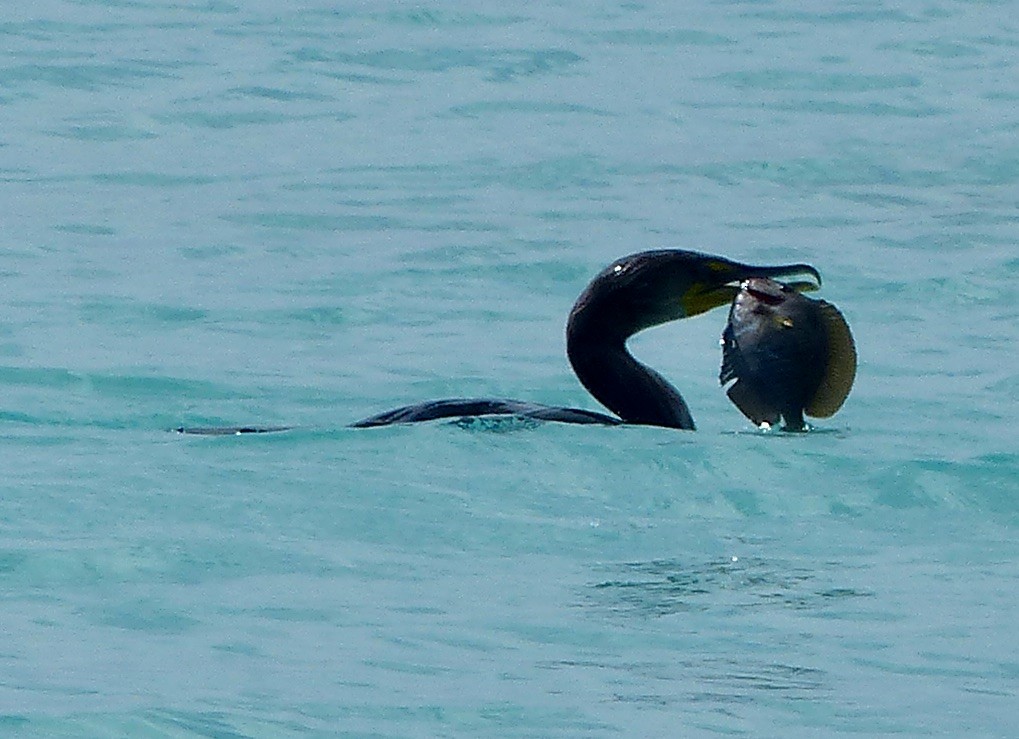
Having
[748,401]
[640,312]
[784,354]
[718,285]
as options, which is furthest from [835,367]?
[640,312]

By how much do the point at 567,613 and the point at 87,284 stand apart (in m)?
5.76

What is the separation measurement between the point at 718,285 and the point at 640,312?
271mm

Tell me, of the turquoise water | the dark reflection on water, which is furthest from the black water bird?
the dark reflection on water

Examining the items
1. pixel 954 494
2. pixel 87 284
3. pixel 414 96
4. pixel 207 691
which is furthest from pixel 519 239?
pixel 207 691

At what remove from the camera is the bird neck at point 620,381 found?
8.32 m

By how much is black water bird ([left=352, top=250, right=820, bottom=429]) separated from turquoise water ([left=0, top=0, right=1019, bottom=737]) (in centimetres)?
29

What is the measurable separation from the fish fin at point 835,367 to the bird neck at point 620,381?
1.40 ft

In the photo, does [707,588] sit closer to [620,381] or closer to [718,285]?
[620,381]

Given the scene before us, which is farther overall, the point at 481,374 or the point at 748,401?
the point at 481,374

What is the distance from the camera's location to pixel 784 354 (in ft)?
27.1

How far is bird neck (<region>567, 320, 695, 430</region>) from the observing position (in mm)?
8320

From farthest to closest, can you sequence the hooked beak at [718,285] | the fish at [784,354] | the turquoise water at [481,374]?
the hooked beak at [718,285] → the fish at [784,354] → the turquoise water at [481,374]

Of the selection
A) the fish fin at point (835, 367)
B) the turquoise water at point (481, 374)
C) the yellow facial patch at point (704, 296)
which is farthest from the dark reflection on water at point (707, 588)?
the yellow facial patch at point (704, 296)

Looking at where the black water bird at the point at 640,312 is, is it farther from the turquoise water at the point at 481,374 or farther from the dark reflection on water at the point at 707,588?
the dark reflection on water at the point at 707,588
